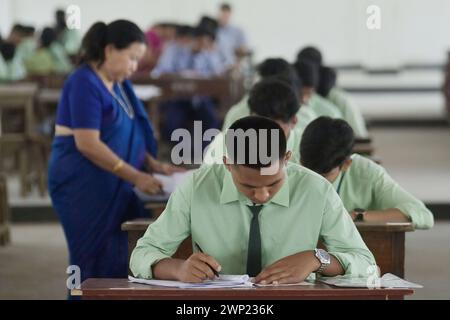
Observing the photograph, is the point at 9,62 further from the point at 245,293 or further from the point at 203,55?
the point at 245,293

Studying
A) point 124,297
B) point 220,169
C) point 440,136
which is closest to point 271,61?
point 220,169

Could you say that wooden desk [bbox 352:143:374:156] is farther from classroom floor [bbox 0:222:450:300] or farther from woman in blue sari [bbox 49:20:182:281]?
woman in blue sari [bbox 49:20:182:281]

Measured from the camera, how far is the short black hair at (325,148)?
3236 millimetres

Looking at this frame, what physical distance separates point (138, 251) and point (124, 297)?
0.33 m

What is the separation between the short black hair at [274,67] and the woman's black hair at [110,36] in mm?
958

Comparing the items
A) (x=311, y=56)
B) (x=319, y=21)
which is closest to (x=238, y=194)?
(x=311, y=56)

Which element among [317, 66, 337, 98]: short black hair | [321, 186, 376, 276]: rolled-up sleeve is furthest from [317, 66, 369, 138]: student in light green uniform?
[321, 186, 376, 276]: rolled-up sleeve

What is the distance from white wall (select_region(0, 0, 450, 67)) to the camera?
1398 centimetres

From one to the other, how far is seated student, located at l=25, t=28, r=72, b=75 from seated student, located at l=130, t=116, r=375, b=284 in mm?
7902

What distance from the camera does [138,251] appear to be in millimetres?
2758

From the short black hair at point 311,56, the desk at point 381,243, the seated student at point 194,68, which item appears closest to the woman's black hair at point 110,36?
the desk at point 381,243

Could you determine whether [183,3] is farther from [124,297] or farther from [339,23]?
[124,297]

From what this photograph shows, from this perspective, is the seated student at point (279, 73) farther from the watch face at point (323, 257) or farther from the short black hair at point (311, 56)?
the watch face at point (323, 257)

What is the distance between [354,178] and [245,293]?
129 centimetres
